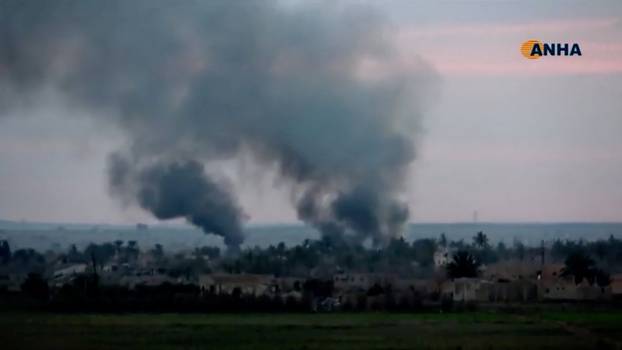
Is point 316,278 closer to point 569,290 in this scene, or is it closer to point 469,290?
point 469,290

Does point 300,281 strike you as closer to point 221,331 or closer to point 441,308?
point 441,308

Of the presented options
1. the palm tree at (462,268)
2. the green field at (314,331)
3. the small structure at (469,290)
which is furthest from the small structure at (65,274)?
the palm tree at (462,268)

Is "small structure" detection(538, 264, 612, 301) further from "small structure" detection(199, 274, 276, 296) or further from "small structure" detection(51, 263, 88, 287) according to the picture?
"small structure" detection(51, 263, 88, 287)

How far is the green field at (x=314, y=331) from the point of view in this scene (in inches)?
1404

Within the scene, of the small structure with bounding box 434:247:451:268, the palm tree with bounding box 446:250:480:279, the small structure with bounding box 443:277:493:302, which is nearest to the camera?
the small structure with bounding box 443:277:493:302

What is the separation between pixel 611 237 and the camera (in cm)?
10288

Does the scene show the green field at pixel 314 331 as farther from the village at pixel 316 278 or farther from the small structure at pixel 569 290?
the small structure at pixel 569 290

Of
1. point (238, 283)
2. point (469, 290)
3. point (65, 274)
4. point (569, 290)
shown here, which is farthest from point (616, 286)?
point (65, 274)

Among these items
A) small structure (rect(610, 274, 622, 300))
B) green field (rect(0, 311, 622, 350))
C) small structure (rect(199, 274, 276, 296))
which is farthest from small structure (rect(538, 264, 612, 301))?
small structure (rect(199, 274, 276, 296))

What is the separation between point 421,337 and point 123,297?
1660cm

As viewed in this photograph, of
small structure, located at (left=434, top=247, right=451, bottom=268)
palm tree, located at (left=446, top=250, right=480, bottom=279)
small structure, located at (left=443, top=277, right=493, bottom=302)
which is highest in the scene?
small structure, located at (left=434, top=247, right=451, bottom=268)

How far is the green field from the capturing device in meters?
35.7

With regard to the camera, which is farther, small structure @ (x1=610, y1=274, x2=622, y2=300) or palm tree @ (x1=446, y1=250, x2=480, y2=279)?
palm tree @ (x1=446, y1=250, x2=480, y2=279)

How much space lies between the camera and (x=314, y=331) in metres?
40.5
